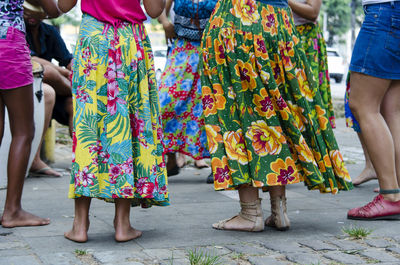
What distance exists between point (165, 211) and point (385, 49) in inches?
71.9

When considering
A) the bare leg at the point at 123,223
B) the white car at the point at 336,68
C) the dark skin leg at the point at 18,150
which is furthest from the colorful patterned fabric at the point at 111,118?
the white car at the point at 336,68

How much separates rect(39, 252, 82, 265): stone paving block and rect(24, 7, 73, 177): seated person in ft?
9.70

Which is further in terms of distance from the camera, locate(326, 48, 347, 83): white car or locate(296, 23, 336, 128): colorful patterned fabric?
locate(326, 48, 347, 83): white car

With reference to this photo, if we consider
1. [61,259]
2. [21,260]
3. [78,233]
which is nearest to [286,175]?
[78,233]

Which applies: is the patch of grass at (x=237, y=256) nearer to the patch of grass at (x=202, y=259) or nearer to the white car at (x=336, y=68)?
the patch of grass at (x=202, y=259)

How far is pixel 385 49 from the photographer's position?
171 inches

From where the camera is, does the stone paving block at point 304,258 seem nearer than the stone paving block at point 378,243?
Yes

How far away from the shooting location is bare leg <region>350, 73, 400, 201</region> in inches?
176

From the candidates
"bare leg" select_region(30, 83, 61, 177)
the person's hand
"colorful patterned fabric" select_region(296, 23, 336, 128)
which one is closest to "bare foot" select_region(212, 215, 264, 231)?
"colorful patterned fabric" select_region(296, 23, 336, 128)

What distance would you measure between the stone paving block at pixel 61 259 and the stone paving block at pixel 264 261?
84 centimetres

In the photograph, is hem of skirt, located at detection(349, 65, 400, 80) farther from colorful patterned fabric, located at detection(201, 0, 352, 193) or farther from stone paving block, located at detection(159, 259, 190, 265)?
stone paving block, located at detection(159, 259, 190, 265)

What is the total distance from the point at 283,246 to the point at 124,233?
0.88 metres

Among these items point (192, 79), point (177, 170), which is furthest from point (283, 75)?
point (177, 170)

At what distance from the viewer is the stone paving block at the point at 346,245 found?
11.9ft
